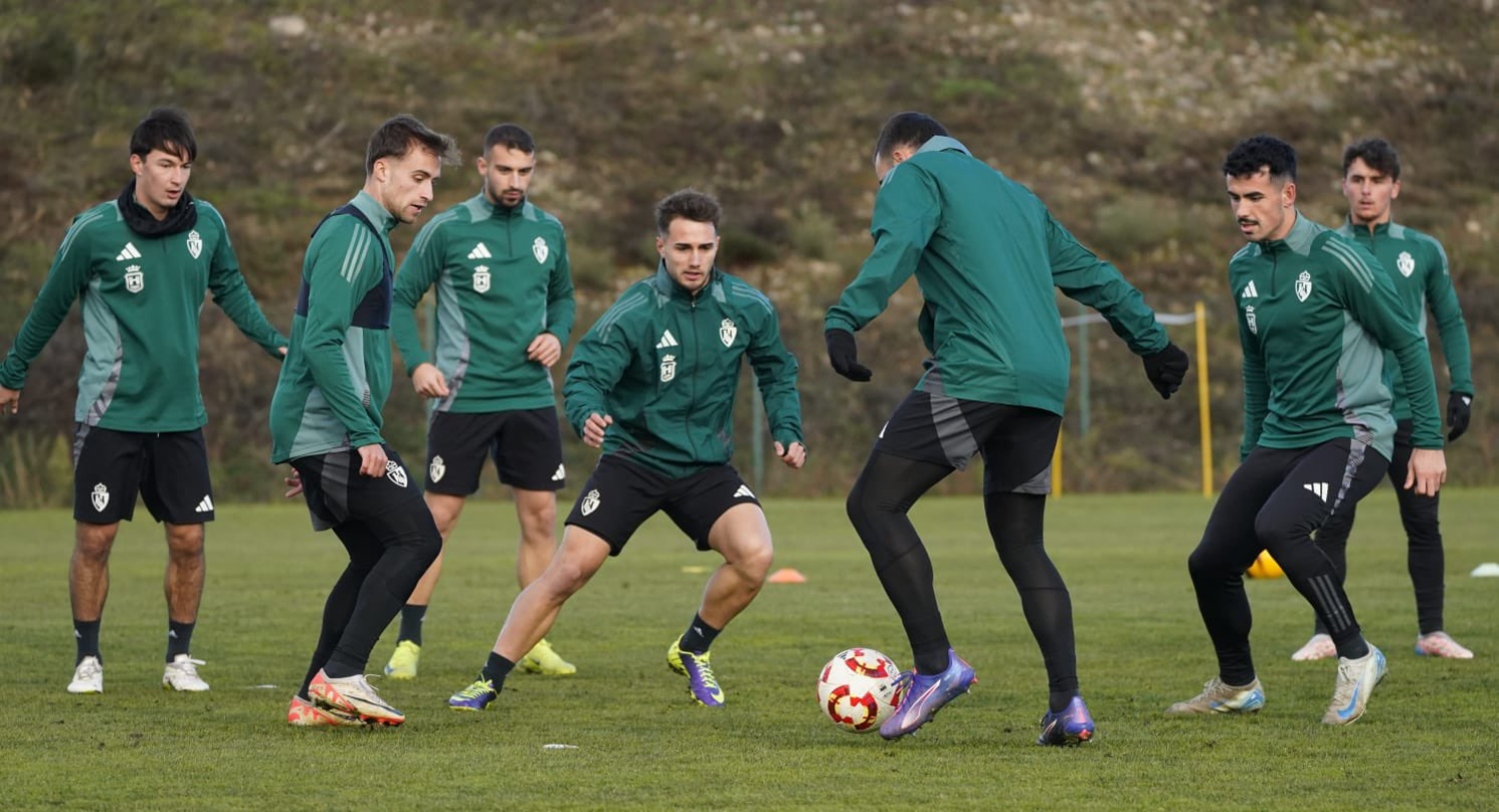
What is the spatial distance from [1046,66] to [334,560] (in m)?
30.6

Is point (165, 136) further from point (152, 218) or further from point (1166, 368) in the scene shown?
point (1166, 368)

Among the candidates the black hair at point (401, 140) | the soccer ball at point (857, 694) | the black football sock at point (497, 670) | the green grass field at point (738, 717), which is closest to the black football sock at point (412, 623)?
the green grass field at point (738, 717)

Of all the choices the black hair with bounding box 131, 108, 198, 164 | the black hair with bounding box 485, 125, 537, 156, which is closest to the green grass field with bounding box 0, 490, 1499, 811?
the black hair with bounding box 131, 108, 198, 164

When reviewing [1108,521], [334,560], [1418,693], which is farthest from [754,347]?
[1108,521]

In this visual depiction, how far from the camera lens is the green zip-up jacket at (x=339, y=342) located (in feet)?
21.1

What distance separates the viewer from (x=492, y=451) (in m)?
8.70

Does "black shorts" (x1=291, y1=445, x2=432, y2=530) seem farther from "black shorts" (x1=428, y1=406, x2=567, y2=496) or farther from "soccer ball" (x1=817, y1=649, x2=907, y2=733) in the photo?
"black shorts" (x1=428, y1=406, x2=567, y2=496)

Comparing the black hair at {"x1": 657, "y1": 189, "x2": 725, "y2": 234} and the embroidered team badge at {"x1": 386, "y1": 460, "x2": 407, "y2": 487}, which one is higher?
the black hair at {"x1": 657, "y1": 189, "x2": 725, "y2": 234}

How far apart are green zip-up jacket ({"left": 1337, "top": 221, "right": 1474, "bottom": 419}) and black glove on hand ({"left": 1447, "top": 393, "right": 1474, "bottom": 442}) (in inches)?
13.1

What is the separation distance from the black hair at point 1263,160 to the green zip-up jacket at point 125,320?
3719 mm

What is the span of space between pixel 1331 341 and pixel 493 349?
352 centimetres

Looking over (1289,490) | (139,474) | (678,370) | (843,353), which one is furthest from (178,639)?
(1289,490)

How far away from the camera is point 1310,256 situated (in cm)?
697

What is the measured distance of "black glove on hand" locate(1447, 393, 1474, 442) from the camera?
8.05m
